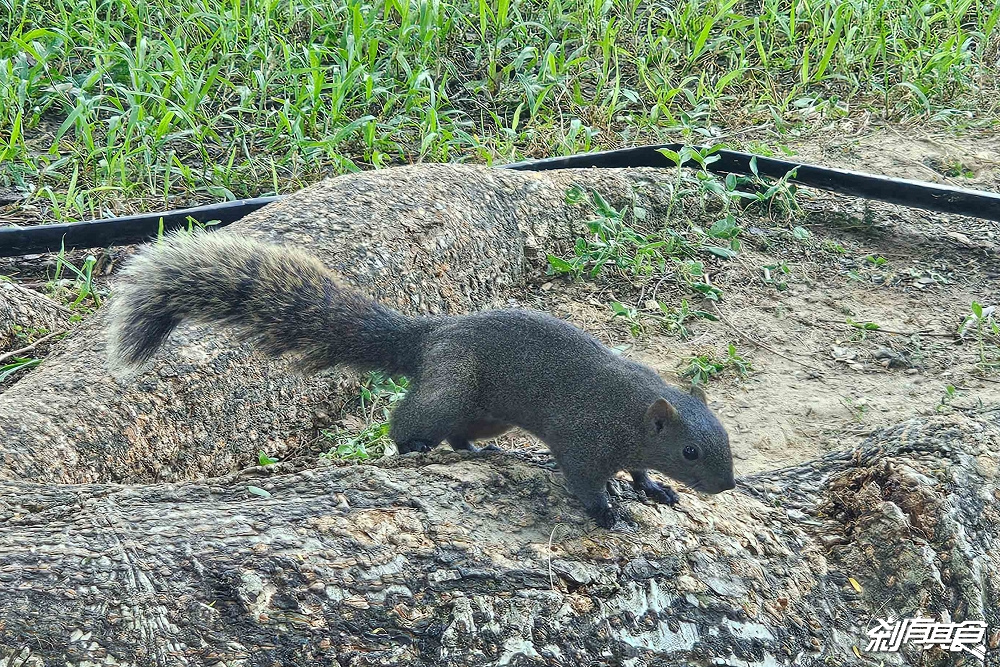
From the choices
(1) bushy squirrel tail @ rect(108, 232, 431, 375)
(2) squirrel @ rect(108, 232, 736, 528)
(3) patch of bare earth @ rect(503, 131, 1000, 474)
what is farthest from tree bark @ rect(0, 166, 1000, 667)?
(3) patch of bare earth @ rect(503, 131, 1000, 474)

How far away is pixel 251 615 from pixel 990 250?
5.11m

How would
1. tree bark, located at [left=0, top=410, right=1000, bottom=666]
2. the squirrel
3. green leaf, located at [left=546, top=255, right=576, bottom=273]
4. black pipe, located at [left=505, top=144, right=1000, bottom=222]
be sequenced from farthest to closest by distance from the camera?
black pipe, located at [left=505, top=144, right=1000, bottom=222], green leaf, located at [left=546, top=255, right=576, bottom=273], the squirrel, tree bark, located at [left=0, top=410, right=1000, bottom=666]

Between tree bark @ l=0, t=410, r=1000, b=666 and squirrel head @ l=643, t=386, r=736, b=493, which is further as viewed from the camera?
squirrel head @ l=643, t=386, r=736, b=493

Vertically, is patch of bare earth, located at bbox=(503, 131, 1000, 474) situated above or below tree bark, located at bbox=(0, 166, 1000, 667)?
below

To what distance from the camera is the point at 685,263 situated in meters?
5.64

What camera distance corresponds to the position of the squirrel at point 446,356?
11.0 ft

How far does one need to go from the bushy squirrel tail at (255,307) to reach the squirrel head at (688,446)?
0.89m

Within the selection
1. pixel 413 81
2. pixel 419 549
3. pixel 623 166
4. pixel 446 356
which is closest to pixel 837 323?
pixel 623 166

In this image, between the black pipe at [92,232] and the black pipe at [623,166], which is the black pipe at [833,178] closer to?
the black pipe at [623,166]

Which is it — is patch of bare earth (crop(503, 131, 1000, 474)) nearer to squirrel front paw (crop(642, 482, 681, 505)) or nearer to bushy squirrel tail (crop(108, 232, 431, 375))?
squirrel front paw (crop(642, 482, 681, 505))

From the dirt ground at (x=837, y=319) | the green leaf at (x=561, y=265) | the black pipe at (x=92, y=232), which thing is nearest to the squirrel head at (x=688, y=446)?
the dirt ground at (x=837, y=319)

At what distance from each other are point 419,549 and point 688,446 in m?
1.10

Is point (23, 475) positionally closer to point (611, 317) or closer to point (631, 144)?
point (611, 317)

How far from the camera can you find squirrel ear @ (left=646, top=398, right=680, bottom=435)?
3.31 m
